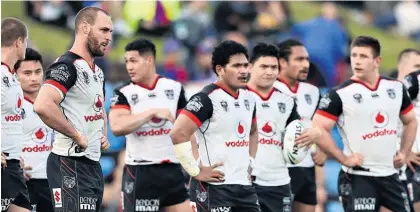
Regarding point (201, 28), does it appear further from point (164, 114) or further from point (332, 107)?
point (332, 107)

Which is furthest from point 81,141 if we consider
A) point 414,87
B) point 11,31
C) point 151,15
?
point 151,15

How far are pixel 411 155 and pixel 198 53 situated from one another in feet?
31.9

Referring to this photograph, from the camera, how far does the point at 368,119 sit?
47.5ft

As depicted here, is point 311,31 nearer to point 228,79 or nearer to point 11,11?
point 11,11

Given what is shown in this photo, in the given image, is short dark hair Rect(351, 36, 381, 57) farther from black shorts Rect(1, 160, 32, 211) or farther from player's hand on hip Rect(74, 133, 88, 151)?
black shorts Rect(1, 160, 32, 211)

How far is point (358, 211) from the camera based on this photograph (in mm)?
14477

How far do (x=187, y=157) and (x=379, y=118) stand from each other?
125 inches

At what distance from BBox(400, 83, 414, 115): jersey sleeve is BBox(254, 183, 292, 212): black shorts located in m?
2.03

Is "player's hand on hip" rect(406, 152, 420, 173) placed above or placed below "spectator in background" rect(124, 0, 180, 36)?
below

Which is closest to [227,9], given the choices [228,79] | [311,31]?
[311,31]

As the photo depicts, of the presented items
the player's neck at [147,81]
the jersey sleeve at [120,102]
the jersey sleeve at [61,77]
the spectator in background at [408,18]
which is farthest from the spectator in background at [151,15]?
the jersey sleeve at [61,77]

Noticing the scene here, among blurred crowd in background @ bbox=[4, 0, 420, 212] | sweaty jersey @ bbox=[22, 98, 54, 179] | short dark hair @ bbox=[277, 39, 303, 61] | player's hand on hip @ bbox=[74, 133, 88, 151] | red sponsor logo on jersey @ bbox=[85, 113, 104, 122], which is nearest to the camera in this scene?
player's hand on hip @ bbox=[74, 133, 88, 151]

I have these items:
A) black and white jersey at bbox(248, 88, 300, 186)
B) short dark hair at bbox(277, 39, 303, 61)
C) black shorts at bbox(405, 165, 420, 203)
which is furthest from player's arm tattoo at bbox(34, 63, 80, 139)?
black shorts at bbox(405, 165, 420, 203)

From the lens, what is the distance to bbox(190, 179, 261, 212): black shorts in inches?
507
